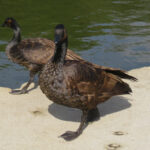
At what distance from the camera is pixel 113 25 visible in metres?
14.9

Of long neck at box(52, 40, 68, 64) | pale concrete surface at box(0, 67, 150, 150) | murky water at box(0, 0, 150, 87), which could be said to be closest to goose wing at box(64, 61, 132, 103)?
long neck at box(52, 40, 68, 64)

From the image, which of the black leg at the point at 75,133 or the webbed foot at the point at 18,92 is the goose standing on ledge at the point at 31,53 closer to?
the webbed foot at the point at 18,92

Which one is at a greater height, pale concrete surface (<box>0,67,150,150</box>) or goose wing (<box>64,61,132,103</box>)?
goose wing (<box>64,61,132,103</box>)

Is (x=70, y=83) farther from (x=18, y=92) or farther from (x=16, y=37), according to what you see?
(x=16, y=37)

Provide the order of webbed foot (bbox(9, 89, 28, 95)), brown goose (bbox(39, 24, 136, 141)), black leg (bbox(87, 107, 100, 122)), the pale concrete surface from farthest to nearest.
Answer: webbed foot (bbox(9, 89, 28, 95)) → black leg (bbox(87, 107, 100, 122)) → brown goose (bbox(39, 24, 136, 141)) → the pale concrete surface

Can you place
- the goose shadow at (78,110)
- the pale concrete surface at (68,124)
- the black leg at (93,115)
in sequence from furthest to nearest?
the goose shadow at (78,110)
the black leg at (93,115)
the pale concrete surface at (68,124)

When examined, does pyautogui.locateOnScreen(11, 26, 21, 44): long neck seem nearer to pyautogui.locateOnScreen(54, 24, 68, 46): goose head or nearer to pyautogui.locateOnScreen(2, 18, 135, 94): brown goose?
pyautogui.locateOnScreen(2, 18, 135, 94): brown goose

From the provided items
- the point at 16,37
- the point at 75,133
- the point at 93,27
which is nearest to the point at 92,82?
the point at 75,133

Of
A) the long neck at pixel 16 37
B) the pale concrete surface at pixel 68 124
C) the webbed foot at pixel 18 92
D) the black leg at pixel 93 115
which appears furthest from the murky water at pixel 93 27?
the black leg at pixel 93 115

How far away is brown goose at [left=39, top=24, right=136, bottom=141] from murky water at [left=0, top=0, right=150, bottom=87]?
3.73 meters

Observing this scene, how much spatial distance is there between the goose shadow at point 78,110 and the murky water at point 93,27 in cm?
274

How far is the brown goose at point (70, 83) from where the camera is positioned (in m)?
6.15

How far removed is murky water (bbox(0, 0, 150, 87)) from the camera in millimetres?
11461

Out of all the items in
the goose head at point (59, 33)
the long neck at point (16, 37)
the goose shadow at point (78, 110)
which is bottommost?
the goose shadow at point (78, 110)
